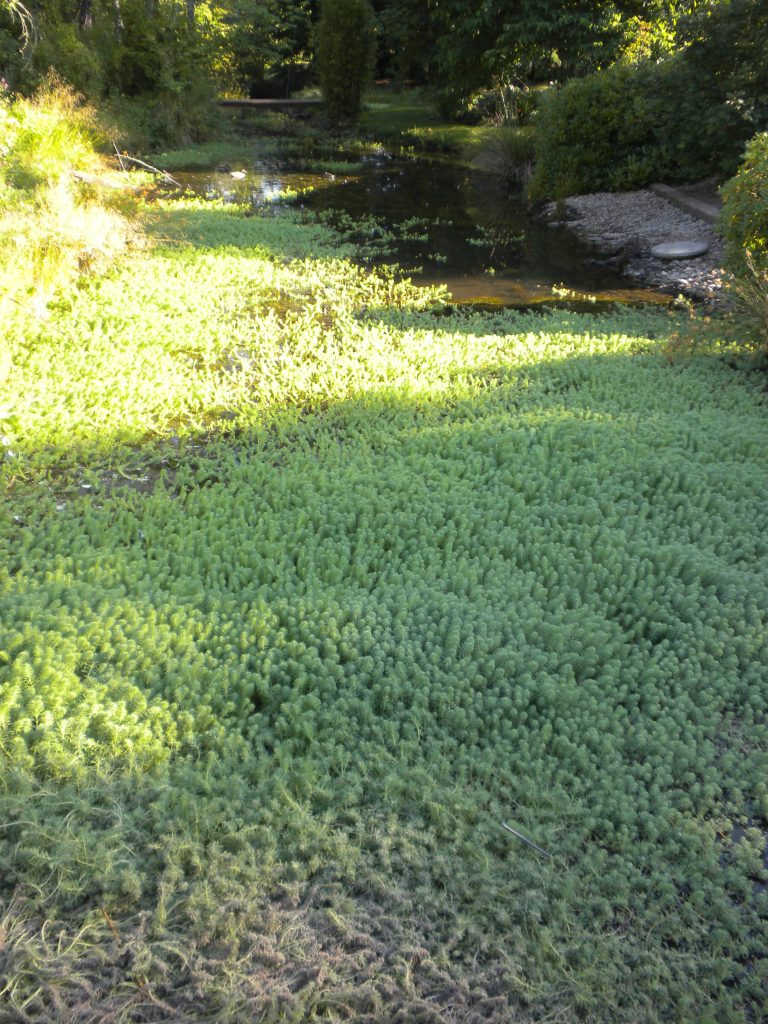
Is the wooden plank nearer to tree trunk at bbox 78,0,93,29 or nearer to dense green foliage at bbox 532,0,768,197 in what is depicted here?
tree trunk at bbox 78,0,93,29

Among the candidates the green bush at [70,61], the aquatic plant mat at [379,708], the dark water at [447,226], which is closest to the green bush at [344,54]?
the dark water at [447,226]

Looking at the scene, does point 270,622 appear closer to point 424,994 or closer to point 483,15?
point 424,994

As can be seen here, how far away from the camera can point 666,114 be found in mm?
→ 14094

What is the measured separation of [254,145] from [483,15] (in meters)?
7.68

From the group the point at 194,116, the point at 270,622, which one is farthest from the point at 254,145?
the point at 270,622

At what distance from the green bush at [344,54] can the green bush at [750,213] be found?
2366 centimetres

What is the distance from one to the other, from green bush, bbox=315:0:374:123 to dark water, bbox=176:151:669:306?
9.26 meters

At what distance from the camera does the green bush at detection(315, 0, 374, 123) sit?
1054 inches

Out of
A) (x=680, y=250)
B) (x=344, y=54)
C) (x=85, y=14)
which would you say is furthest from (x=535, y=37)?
(x=680, y=250)

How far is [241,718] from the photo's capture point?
10.1ft

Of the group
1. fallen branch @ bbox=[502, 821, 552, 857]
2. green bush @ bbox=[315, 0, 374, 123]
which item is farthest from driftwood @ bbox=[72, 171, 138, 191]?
green bush @ bbox=[315, 0, 374, 123]

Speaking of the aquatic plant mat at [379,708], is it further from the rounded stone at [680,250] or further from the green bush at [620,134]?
the green bush at [620,134]

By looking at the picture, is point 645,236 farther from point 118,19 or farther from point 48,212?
point 118,19

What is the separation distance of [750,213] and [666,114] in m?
8.23
